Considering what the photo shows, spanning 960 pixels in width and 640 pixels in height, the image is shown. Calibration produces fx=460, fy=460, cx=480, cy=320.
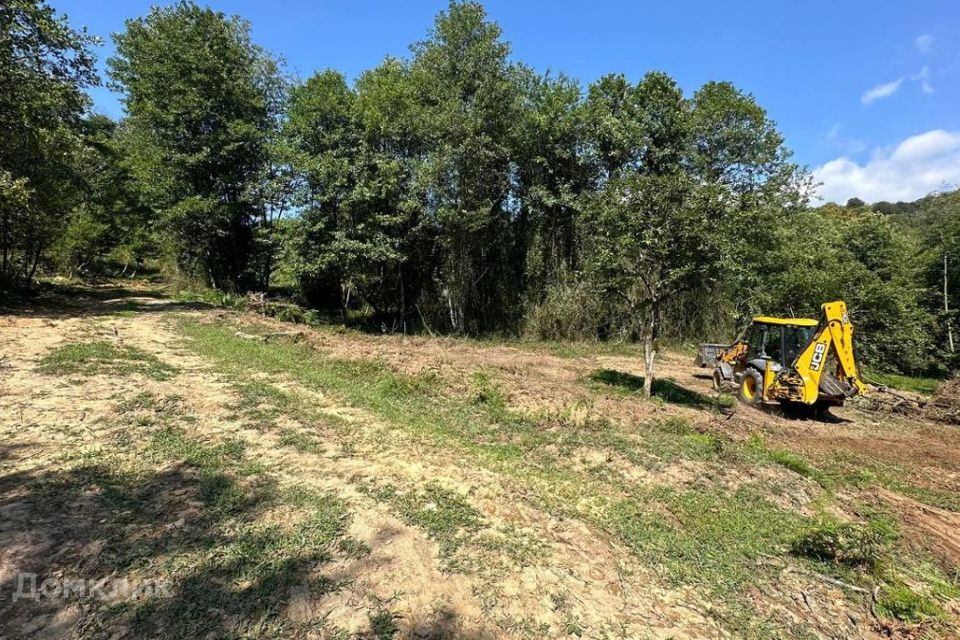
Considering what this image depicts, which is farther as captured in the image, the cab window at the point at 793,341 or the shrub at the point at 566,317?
the shrub at the point at 566,317

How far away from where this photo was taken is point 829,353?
28.5 feet

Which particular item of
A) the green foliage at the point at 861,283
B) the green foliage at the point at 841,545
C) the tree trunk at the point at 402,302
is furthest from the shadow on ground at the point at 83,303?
the green foliage at the point at 861,283

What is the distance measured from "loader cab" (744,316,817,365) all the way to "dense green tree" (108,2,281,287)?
17.3m

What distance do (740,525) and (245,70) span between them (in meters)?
23.0

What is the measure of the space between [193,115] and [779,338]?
65.3ft

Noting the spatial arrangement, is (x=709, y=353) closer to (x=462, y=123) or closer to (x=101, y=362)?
(x=462, y=123)

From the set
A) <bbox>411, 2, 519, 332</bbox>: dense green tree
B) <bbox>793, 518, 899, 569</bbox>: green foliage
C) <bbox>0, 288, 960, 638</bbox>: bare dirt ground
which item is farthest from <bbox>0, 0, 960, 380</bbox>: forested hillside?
<bbox>793, 518, 899, 569</bbox>: green foliage

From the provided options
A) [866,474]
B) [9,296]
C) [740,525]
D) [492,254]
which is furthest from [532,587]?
[9,296]

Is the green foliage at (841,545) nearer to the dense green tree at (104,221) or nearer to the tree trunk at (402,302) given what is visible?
the tree trunk at (402,302)

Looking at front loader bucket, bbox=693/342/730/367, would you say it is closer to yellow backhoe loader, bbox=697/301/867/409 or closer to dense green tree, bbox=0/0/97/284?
yellow backhoe loader, bbox=697/301/867/409

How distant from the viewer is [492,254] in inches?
744

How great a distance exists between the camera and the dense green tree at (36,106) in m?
10.4

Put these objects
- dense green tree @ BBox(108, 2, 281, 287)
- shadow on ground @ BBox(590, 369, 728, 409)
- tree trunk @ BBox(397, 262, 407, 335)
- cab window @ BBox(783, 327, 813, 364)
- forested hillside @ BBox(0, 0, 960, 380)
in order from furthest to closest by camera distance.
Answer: tree trunk @ BBox(397, 262, 407, 335) → dense green tree @ BBox(108, 2, 281, 287) → forested hillside @ BBox(0, 0, 960, 380) → shadow on ground @ BBox(590, 369, 728, 409) → cab window @ BBox(783, 327, 813, 364)

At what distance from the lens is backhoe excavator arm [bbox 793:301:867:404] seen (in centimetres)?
850
